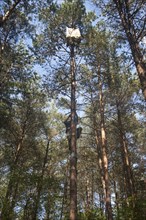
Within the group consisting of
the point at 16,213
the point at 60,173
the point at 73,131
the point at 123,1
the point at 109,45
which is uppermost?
the point at 109,45

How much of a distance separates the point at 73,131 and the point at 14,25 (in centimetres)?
700

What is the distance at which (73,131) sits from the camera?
1017cm

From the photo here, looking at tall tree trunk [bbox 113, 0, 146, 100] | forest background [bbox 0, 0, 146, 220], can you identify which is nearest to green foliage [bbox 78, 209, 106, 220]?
forest background [bbox 0, 0, 146, 220]

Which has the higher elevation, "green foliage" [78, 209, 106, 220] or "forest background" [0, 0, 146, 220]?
"forest background" [0, 0, 146, 220]

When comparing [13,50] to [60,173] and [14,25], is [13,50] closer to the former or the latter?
[14,25]

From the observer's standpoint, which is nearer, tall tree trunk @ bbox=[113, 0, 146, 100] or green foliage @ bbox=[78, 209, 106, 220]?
tall tree trunk @ bbox=[113, 0, 146, 100]

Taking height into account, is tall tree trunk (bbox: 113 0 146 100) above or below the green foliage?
above

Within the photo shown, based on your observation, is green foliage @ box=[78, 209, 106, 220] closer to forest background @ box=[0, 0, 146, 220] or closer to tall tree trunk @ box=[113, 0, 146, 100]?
forest background @ box=[0, 0, 146, 220]

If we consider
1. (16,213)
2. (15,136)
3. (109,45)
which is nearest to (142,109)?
(109,45)

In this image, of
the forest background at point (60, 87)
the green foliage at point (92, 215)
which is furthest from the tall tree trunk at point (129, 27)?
the green foliage at point (92, 215)

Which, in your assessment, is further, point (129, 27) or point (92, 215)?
point (92, 215)

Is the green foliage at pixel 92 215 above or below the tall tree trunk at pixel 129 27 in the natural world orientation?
below

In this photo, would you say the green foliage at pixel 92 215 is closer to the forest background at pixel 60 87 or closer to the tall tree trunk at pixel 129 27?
the forest background at pixel 60 87

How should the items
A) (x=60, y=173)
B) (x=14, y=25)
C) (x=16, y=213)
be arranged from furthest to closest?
(x=60, y=173), (x=14, y=25), (x=16, y=213)
